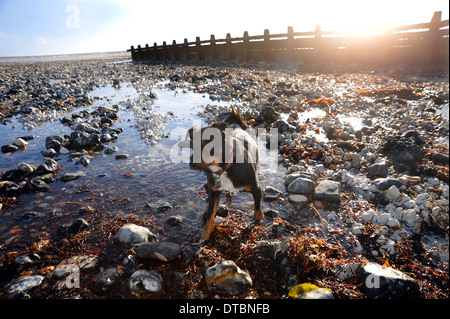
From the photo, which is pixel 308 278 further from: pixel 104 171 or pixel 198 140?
pixel 104 171

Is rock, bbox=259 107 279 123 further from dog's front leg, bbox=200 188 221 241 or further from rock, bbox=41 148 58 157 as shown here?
rock, bbox=41 148 58 157

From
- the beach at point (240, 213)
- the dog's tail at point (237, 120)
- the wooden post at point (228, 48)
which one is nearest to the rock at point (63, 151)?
the beach at point (240, 213)

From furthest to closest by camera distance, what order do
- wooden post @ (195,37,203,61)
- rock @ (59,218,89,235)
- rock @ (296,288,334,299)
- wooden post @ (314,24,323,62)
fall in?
wooden post @ (195,37,203,61)
wooden post @ (314,24,323,62)
rock @ (59,218,89,235)
rock @ (296,288,334,299)

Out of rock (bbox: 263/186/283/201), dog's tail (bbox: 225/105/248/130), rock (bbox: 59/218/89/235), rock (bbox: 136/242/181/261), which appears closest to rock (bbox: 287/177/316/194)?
rock (bbox: 263/186/283/201)

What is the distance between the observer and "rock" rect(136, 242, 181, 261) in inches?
127

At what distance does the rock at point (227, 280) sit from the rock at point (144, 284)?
2.14 ft

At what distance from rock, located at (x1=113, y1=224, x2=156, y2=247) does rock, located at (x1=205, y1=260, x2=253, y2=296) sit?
4.44 feet

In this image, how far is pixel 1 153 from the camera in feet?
23.4

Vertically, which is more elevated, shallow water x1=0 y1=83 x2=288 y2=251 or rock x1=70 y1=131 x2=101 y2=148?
rock x1=70 y1=131 x2=101 y2=148

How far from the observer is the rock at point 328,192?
4.62m

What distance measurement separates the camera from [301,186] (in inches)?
195

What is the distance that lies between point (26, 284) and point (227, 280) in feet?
8.71

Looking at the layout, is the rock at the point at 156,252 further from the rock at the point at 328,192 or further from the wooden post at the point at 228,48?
the wooden post at the point at 228,48

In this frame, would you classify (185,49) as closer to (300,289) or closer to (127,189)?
(127,189)
